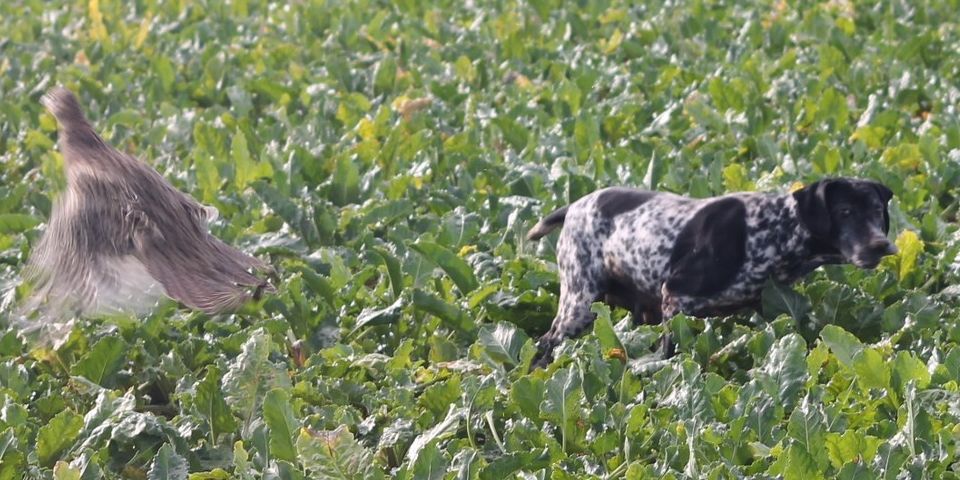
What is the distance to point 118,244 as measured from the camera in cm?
543

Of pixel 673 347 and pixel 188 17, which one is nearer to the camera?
pixel 673 347

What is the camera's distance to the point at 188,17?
1339 cm

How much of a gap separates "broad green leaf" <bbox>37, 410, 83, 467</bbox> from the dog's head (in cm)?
255

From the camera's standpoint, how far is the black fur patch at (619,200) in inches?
232

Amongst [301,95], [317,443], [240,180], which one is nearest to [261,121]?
[301,95]

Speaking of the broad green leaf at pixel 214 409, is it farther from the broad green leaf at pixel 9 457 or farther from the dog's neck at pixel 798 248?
the dog's neck at pixel 798 248

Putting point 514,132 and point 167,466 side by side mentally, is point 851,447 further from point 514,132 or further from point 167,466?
point 514,132

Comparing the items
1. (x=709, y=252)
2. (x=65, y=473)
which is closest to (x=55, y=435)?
(x=65, y=473)

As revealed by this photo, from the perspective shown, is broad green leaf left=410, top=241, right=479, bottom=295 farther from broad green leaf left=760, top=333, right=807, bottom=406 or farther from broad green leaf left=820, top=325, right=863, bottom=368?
broad green leaf left=820, top=325, right=863, bottom=368

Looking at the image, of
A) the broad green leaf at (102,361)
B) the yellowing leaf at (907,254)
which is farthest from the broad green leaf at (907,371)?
the broad green leaf at (102,361)

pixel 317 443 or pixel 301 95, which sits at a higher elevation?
pixel 301 95

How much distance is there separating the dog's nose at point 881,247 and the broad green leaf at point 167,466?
7.62ft

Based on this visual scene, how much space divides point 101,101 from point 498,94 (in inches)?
105

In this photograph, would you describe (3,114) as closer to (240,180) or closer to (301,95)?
(301,95)
